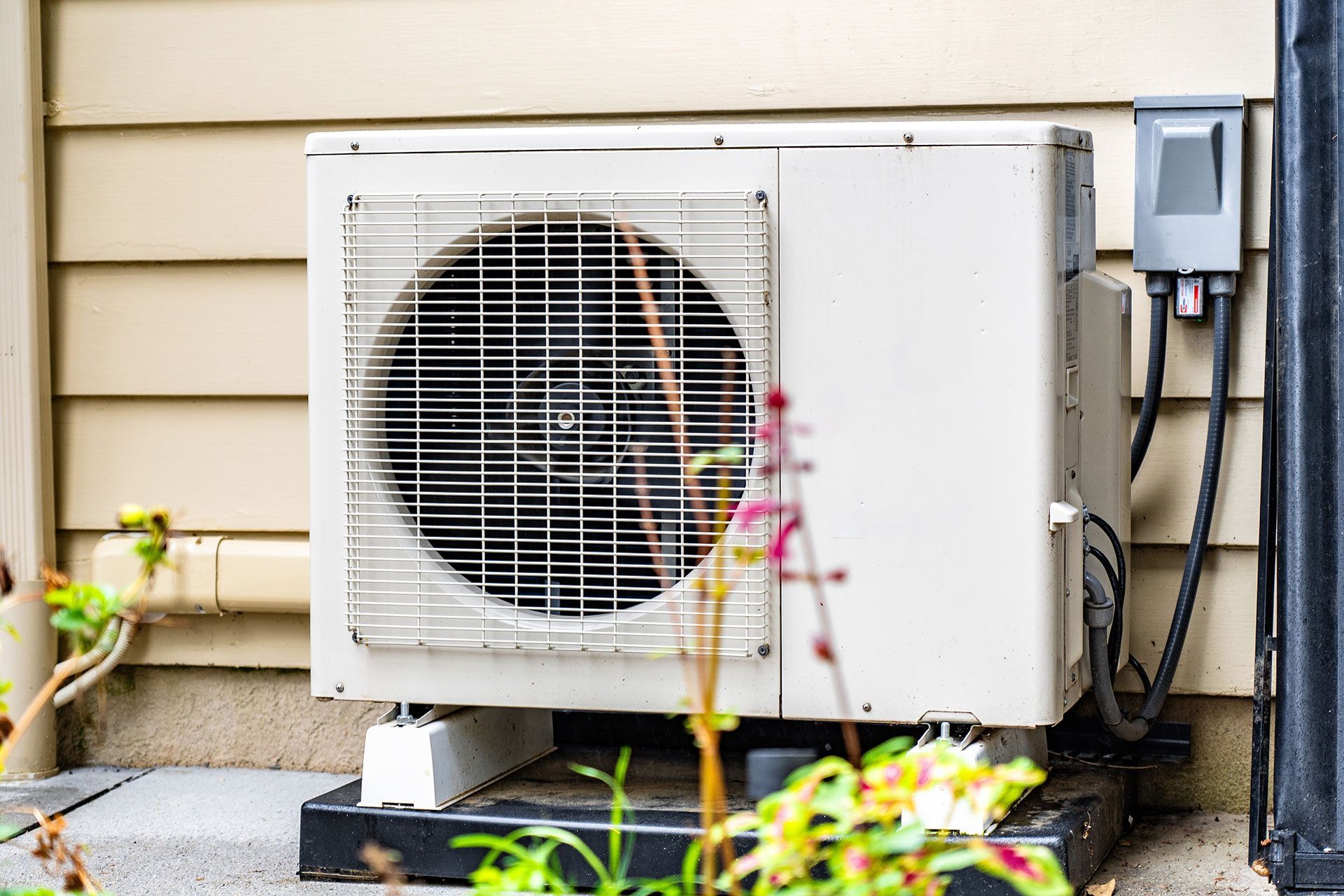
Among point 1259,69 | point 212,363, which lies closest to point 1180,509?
point 1259,69

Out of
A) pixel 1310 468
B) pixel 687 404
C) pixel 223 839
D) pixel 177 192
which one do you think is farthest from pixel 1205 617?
pixel 177 192

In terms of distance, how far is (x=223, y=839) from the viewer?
184cm

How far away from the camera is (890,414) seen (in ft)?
4.70

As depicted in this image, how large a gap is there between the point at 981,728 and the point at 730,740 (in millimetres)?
509

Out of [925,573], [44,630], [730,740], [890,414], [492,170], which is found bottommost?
[730,740]

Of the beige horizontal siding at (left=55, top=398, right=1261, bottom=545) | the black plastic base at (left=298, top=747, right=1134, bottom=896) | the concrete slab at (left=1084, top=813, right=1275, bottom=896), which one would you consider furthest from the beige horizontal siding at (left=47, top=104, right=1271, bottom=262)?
the concrete slab at (left=1084, top=813, right=1275, bottom=896)

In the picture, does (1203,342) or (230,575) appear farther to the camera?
(230,575)

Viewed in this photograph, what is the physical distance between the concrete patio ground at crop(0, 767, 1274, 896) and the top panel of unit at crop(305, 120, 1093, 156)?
2.65 ft

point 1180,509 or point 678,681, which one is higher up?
point 1180,509

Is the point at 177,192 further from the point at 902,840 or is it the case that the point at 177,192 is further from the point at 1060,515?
the point at 902,840

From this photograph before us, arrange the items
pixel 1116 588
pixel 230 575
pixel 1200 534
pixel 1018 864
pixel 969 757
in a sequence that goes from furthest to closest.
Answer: pixel 230 575, pixel 1200 534, pixel 1116 588, pixel 969 757, pixel 1018 864

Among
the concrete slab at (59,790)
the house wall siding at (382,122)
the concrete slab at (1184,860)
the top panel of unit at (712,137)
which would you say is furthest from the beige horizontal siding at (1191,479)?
the concrete slab at (59,790)

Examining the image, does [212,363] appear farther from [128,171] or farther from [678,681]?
[678,681]

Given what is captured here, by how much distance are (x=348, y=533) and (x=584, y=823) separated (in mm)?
412
